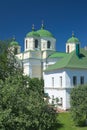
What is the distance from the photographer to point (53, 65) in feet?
161

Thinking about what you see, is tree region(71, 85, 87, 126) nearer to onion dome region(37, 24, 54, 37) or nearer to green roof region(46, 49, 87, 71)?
green roof region(46, 49, 87, 71)

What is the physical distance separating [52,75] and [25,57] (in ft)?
63.4

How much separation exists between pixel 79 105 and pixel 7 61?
9804 millimetres

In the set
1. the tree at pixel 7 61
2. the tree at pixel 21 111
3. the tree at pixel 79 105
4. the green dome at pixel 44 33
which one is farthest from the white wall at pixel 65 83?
the tree at pixel 21 111

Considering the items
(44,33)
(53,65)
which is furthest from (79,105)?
(44,33)

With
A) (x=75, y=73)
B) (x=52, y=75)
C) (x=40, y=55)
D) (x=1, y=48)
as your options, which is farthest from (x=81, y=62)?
(x=40, y=55)

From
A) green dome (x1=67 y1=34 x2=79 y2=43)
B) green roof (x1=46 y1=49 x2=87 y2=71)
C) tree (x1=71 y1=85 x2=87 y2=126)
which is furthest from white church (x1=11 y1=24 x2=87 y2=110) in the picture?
green dome (x1=67 y1=34 x2=79 y2=43)

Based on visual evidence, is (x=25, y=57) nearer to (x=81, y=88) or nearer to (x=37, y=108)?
(x=81, y=88)

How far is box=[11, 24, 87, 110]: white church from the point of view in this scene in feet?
141

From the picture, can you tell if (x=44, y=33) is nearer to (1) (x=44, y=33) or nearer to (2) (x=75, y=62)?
(1) (x=44, y=33)

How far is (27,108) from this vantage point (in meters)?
15.7

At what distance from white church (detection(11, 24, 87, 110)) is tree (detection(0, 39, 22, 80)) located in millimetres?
5712

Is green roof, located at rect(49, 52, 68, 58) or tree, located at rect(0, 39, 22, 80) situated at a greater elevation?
green roof, located at rect(49, 52, 68, 58)

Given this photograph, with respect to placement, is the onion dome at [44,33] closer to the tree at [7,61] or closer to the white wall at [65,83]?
the white wall at [65,83]
